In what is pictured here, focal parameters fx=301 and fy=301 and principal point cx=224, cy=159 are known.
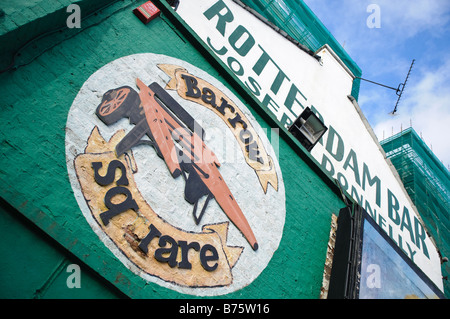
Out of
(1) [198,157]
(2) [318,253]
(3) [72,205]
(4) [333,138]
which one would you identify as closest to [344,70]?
(4) [333,138]

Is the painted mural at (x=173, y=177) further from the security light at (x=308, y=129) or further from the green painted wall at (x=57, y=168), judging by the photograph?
the security light at (x=308, y=129)

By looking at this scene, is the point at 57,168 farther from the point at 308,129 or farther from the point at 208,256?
the point at 308,129

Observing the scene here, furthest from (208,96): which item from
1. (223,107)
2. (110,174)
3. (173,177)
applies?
(110,174)

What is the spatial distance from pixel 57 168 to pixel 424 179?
21637 mm

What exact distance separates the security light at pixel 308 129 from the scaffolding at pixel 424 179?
13.1 metres

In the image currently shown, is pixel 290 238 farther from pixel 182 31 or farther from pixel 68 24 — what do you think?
pixel 68 24

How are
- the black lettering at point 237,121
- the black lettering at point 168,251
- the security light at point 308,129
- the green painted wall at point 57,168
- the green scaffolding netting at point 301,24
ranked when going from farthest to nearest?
the green scaffolding netting at point 301,24
the security light at point 308,129
the black lettering at point 237,121
the black lettering at point 168,251
the green painted wall at point 57,168

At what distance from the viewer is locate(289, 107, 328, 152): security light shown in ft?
25.9

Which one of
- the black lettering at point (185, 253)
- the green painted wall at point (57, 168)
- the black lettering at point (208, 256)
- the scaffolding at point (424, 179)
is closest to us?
the green painted wall at point (57, 168)

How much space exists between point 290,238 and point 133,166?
3491 millimetres

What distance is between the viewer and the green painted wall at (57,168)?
10.4ft

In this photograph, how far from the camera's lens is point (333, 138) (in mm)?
10898

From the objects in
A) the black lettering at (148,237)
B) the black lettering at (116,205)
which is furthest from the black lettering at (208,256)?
the black lettering at (116,205)

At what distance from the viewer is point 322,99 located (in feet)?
37.7
